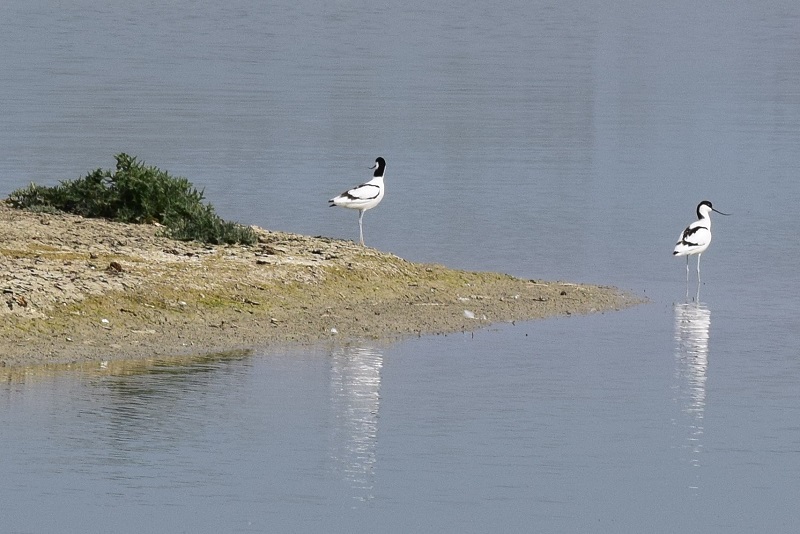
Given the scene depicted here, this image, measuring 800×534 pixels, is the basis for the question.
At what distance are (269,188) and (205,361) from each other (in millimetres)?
11860

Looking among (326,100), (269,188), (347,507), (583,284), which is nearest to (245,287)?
(583,284)

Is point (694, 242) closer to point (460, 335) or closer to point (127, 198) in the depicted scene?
point (460, 335)

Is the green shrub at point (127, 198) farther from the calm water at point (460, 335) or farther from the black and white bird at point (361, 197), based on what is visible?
the calm water at point (460, 335)

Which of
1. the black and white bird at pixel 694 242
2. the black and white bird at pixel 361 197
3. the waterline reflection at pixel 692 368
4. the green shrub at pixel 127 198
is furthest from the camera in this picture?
the black and white bird at pixel 361 197

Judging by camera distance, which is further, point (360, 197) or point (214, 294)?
point (360, 197)

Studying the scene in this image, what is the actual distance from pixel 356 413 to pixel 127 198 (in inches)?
284

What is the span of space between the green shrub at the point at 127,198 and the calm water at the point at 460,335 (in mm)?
3246

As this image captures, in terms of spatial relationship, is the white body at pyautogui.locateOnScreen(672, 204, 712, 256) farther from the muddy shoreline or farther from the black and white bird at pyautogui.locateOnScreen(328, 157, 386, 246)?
the black and white bird at pyautogui.locateOnScreen(328, 157, 386, 246)

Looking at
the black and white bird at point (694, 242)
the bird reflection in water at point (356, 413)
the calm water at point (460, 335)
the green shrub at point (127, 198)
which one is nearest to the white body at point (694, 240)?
the black and white bird at point (694, 242)

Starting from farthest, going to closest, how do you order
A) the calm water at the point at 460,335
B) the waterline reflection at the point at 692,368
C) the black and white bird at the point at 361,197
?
the black and white bird at the point at 361,197 → the waterline reflection at the point at 692,368 → the calm water at the point at 460,335

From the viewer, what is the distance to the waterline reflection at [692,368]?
11.9 meters

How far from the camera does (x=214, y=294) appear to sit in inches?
616

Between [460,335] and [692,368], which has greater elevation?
[460,335]

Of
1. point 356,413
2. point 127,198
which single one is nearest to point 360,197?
point 127,198
